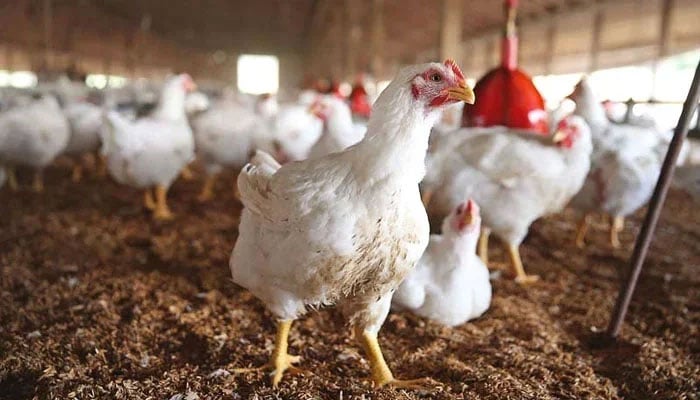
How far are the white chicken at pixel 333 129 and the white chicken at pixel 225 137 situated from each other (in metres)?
1.53

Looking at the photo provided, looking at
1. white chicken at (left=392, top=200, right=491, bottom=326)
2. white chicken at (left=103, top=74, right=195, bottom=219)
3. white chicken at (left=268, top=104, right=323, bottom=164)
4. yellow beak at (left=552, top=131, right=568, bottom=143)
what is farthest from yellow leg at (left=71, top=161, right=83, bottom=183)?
yellow beak at (left=552, top=131, right=568, bottom=143)

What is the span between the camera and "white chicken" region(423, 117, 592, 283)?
3.80m

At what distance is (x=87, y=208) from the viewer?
222 inches

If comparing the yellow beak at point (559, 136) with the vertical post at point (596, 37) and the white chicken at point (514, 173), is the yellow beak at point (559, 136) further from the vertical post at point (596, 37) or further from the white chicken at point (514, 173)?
the vertical post at point (596, 37)

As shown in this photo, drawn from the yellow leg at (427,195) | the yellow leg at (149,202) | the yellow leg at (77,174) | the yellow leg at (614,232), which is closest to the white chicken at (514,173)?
the yellow leg at (427,195)

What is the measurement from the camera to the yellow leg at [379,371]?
2477 mm

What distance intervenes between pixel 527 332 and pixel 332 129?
2.31 meters

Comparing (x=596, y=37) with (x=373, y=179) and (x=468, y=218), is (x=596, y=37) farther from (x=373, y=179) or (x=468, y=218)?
(x=373, y=179)

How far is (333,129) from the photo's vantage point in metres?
4.71

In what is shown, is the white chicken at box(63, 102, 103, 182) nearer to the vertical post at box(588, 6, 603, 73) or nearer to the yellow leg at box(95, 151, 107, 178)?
the yellow leg at box(95, 151, 107, 178)

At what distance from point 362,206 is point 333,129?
8.87 feet

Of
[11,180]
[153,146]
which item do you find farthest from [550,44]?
[11,180]

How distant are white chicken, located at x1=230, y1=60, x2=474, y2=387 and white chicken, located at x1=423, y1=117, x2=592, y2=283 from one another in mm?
1741

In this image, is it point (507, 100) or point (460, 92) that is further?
point (507, 100)
